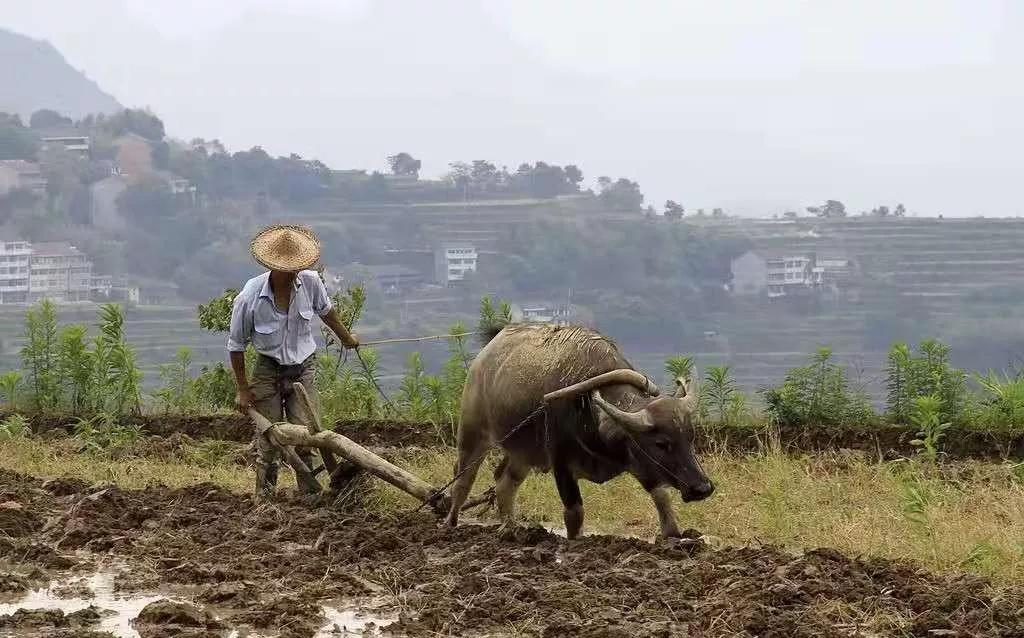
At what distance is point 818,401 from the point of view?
13.4 metres

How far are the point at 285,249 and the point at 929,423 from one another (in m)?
5.52

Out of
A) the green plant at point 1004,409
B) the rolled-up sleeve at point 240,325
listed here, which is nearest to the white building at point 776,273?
the green plant at point 1004,409

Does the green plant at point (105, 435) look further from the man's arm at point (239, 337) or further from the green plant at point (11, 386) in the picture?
the man's arm at point (239, 337)

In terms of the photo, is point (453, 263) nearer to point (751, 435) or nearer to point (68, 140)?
point (68, 140)

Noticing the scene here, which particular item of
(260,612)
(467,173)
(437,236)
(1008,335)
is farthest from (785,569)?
(467,173)

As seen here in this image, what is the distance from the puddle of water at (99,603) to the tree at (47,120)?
49763mm

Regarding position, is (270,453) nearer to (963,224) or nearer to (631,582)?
(631,582)

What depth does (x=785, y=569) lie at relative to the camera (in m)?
7.14

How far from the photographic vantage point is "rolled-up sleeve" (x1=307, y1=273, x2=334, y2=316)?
32.0 ft

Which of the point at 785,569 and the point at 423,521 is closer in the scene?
the point at 785,569

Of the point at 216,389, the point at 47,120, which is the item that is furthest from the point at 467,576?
the point at 47,120

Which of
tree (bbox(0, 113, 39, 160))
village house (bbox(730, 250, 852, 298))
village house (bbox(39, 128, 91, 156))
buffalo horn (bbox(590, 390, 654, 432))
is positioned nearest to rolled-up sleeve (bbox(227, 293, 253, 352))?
buffalo horn (bbox(590, 390, 654, 432))

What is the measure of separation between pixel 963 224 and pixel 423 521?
3243 centimetres

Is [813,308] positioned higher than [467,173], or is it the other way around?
[467,173]
